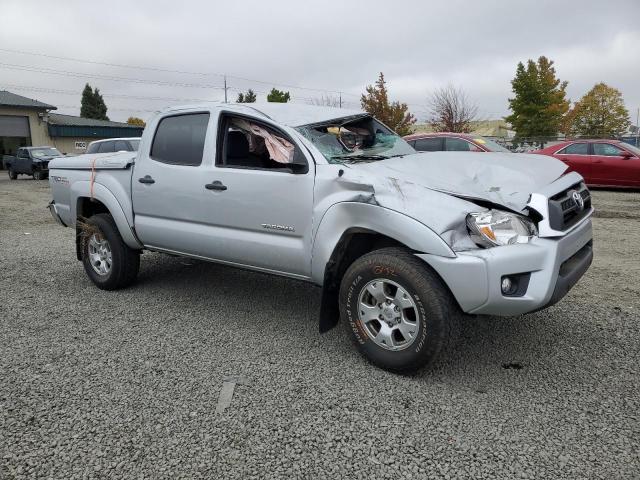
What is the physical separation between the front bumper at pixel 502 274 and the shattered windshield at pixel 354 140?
1.17 m

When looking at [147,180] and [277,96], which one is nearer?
[147,180]

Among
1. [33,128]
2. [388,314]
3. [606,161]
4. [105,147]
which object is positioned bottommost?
[388,314]

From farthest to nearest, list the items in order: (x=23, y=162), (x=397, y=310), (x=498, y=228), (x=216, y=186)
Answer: (x=23, y=162), (x=216, y=186), (x=397, y=310), (x=498, y=228)

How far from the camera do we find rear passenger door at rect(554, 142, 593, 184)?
1325 centimetres

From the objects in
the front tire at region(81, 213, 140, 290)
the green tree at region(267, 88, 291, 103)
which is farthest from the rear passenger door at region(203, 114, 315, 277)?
the green tree at region(267, 88, 291, 103)

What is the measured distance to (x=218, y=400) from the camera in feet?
10.1

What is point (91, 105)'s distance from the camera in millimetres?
68562

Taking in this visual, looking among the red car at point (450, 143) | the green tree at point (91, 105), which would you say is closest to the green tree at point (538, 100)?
the red car at point (450, 143)

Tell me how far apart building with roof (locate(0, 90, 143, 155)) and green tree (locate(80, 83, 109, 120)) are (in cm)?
2708

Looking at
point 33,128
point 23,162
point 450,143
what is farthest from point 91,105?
point 450,143

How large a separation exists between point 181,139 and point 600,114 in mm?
46397

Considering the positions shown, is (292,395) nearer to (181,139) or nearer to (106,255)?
(181,139)

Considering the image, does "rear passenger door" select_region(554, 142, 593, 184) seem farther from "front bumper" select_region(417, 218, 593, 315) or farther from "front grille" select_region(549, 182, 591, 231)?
"front bumper" select_region(417, 218, 593, 315)

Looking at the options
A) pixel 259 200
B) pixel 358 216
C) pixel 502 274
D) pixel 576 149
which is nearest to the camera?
pixel 502 274
